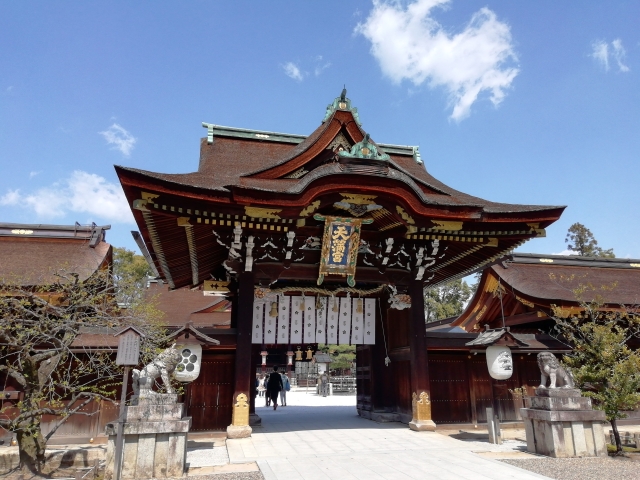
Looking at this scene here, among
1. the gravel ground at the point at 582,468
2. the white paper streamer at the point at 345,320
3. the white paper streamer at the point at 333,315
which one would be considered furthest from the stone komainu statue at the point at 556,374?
the white paper streamer at the point at 333,315

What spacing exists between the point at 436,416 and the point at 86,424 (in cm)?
808

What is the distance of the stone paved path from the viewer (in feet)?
20.0

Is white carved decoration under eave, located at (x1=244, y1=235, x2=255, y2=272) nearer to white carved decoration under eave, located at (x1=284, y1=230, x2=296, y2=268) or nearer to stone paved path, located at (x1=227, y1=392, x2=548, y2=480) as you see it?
white carved decoration under eave, located at (x1=284, y1=230, x2=296, y2=268)

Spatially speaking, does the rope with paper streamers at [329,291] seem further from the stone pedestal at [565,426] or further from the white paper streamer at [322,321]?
the stone pedestal at [565,426]

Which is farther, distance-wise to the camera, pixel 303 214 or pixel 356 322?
pixel 356 322

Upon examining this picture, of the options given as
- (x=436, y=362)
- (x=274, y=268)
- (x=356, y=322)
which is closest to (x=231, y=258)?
(x=274, y=268)

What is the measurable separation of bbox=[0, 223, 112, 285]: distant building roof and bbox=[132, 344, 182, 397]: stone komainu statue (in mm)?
5062

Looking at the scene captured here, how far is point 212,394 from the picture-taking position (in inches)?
389

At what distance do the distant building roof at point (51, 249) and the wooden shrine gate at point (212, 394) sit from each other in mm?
4013

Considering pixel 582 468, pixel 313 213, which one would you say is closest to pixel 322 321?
pixel 313 213

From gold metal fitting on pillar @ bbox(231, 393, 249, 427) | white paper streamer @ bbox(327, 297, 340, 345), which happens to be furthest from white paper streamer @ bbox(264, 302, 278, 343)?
gold metal fitting on pillar @ bbox(231, 393, 249, 427)

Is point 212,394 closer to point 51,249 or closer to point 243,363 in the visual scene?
point 243,363

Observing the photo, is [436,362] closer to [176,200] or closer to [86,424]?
[176,200]

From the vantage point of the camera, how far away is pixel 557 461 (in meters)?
7.02
